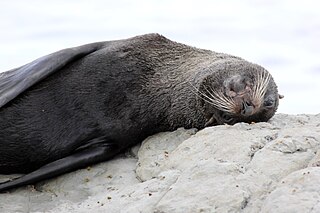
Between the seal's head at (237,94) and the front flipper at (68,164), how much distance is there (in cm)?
114

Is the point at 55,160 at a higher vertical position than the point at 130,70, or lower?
lower

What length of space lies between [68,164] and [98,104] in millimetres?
816

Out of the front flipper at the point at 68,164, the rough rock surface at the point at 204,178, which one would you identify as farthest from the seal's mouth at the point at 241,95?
the front flipper at the point at 68,164

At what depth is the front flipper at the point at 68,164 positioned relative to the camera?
7.77 m

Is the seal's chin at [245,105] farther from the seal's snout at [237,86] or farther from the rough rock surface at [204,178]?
the rough rock surface at [204,178]

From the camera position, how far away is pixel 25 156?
8.24 meters

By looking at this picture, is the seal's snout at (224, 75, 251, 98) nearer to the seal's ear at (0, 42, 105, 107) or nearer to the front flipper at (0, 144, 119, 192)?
the front flipper at (0, 144, 119, 192)

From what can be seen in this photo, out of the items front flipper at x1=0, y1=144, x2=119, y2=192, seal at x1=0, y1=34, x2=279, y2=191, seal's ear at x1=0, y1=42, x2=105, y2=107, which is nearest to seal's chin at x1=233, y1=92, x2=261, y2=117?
seal at x1=0, y1=34, x2=279, y2=191

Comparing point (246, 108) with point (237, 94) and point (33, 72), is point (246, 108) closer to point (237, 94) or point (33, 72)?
point (237, 94)

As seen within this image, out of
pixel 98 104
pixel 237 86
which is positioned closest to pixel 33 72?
pixel 98 104

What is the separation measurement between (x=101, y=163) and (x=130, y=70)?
1158 mm

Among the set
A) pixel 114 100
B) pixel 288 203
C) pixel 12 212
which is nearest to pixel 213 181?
pixel 288 203

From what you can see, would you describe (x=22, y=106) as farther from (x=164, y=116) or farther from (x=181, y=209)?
(x=181, y=209)

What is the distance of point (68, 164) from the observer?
26.0 ft
